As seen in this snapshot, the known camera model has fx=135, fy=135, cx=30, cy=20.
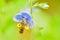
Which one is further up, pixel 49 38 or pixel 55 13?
pixel 55 13

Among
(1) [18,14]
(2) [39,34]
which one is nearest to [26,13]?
(1) [18,14]

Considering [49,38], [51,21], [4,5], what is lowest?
[49,38]

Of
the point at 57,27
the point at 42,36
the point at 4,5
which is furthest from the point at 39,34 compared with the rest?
the point at 4,5

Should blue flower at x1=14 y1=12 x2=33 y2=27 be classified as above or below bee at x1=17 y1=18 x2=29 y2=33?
above

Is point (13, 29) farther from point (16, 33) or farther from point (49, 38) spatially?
point (49, 38)

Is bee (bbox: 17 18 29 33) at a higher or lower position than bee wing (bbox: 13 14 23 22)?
lower

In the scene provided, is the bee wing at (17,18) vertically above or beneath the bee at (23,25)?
above

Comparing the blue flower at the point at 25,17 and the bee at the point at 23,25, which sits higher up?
the blue flower at the point at 25,17
